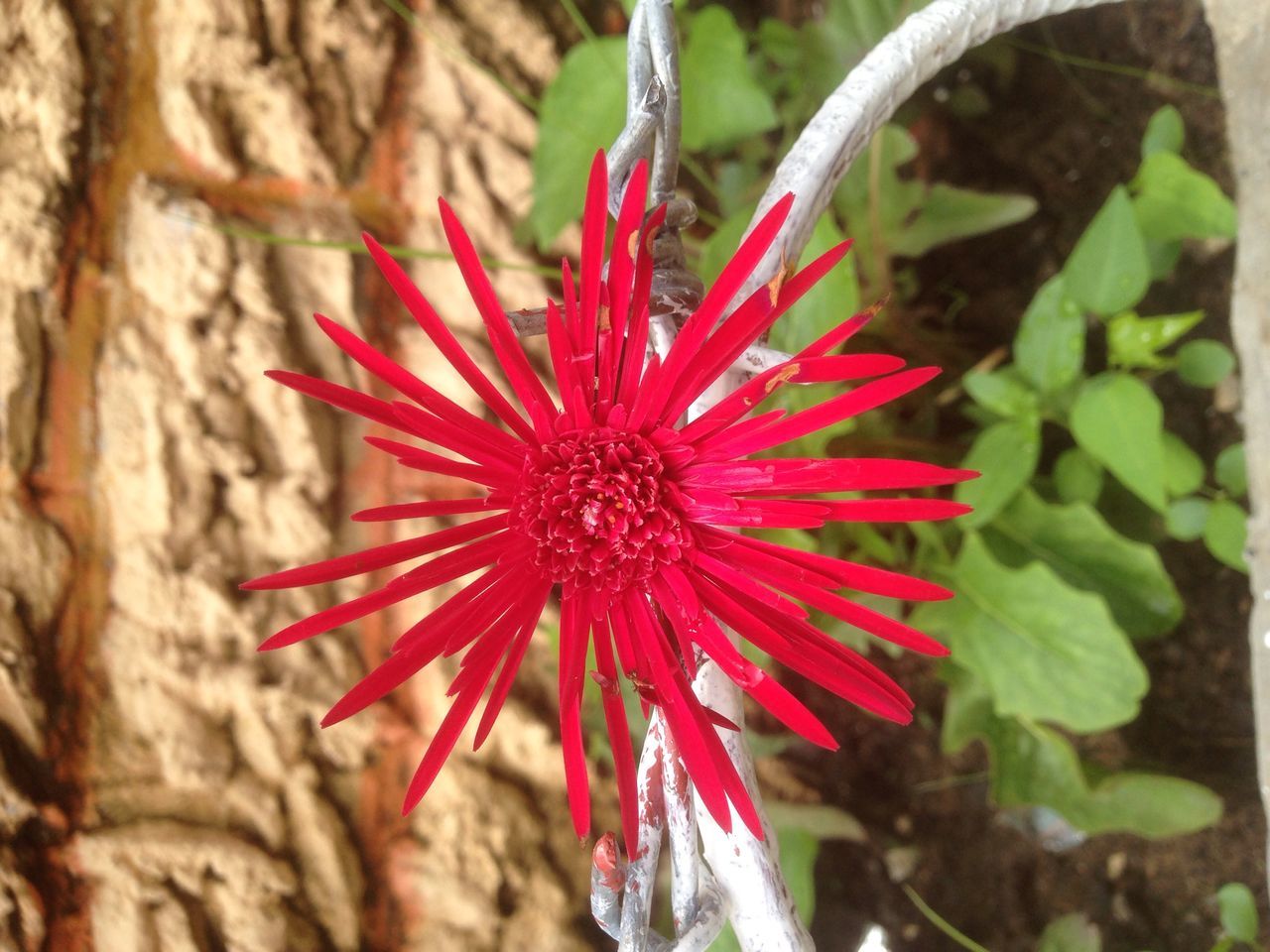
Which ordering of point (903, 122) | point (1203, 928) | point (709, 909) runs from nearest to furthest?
point (709, 909) < point (1203, 928) < point (903, 122)

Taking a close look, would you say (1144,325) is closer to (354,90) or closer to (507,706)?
(507,706)

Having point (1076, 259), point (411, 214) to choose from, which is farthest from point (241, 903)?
point (1076, 259)

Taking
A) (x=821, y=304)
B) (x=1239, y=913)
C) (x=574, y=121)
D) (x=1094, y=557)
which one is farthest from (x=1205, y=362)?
(x=574, y=121)

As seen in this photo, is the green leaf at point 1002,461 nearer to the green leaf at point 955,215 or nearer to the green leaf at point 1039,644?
the green leaf at point 1039,644

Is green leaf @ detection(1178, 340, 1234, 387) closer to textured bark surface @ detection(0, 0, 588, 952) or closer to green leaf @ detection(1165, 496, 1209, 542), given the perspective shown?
green leaf @ detection(1165, 496, 1209, 542)

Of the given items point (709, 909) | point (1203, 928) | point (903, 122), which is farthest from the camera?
point (903, 122)

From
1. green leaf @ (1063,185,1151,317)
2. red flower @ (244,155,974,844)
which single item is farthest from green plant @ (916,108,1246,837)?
red flower @ (244,155,974,844)

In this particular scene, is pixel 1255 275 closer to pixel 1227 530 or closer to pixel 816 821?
pixel 1227 530
